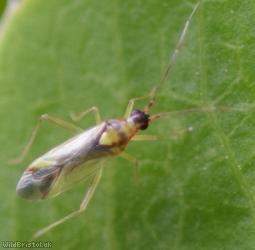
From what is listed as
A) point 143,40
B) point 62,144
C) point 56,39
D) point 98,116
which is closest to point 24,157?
point 62,144

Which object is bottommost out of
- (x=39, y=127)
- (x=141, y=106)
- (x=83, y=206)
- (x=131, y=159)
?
(x=83, y=206)

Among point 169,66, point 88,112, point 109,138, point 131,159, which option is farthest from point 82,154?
point 169,66

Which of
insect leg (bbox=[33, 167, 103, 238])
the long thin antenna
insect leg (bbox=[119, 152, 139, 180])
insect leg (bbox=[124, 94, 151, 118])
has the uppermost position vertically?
the long thin antenna

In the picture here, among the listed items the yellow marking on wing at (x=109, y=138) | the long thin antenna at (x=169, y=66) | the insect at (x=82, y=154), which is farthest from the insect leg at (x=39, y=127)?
the long thin antenna at (x=169, y=66)

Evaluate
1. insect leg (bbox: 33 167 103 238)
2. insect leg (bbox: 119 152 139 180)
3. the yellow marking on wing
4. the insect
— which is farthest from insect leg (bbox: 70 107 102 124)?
insect leg (bbox: 33 167 103 238)

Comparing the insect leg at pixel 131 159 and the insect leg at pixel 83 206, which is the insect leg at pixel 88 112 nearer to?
the insect leg at pixel 131 159

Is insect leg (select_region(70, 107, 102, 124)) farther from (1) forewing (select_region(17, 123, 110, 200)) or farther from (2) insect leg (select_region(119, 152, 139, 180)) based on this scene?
(2) insect leg (select_region(119, 152, 139, 180))

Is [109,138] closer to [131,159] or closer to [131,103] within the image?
[131,159]
